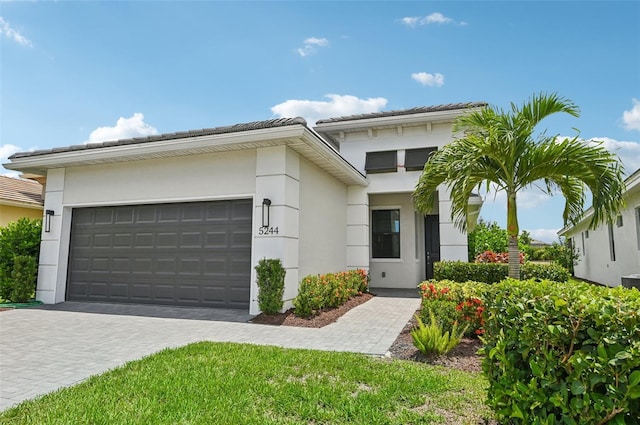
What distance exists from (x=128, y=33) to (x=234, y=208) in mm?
4486

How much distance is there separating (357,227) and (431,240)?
3.15m

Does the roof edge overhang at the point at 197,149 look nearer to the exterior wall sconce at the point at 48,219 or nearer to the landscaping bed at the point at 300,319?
the exterior wall sconce at the point at 48,219

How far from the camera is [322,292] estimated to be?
26.6 feet

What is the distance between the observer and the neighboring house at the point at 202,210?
8.01 m

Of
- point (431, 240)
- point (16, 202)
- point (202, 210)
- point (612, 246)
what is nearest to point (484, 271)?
point (431, 240)

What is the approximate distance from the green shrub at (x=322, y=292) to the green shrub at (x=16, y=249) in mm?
7483

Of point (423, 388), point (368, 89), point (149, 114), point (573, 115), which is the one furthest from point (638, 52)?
point (149, 114)

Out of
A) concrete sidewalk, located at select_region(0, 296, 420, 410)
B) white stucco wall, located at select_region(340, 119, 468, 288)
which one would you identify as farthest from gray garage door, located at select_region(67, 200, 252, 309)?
white stucco wall, located at select_region(340, 119, 468, 288)

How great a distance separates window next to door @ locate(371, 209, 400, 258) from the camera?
13336 mm

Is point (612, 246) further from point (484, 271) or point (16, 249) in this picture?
point (16, 249)

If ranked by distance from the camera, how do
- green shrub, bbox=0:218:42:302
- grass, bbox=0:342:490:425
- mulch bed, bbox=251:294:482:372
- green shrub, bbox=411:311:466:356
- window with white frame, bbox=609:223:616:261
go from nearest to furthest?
grass, bbox=0:342:490:425, mulch bed, bbox=251:294:482:372, green shrub, bbox=411:311:466:356, green shrub, bbox=0:218:42:302, window with white frame, bbox=609:223:616:261

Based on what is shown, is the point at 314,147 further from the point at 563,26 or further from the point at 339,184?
the point at 563,26

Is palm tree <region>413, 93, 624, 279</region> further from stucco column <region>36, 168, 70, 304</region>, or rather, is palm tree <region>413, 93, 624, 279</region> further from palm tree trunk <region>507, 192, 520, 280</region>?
stucco column <region>36, 168, 70, 304</region>

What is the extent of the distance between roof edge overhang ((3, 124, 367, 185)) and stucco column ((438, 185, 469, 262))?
3.36m
